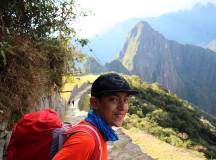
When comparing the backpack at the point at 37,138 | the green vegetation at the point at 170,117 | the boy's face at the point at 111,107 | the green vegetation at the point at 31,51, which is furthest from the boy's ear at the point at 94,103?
the green vegetation at the point at 170,117

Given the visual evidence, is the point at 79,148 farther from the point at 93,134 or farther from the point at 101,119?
the point at 101,119

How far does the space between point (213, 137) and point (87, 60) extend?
44.2 metres

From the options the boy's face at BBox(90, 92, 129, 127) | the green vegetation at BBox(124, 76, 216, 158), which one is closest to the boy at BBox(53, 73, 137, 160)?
the boy's face at BBox(90, 92, 129, 127)

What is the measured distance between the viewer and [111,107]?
2754 millimetres

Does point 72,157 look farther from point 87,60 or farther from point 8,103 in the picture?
point 87,60

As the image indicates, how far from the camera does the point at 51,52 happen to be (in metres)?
8.12

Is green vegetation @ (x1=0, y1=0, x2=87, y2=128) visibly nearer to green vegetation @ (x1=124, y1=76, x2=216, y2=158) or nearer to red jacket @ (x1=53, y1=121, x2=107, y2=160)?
red jacket @ (x1=53, y1=121, x2=107, y2=160)

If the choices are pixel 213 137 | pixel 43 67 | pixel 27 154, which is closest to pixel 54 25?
pixel 43 67

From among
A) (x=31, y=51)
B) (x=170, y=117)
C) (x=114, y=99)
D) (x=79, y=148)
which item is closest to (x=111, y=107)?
(x=114, y=99)

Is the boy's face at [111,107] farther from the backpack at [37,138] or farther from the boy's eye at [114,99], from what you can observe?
the backpack at [37,138]

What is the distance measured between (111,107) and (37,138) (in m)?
0.51

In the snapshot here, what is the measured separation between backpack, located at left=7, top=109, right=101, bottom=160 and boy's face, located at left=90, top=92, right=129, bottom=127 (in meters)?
0.22

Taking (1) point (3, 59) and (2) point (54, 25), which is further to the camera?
(2) point (54, 25)

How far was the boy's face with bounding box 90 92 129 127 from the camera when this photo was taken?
9.00ft
